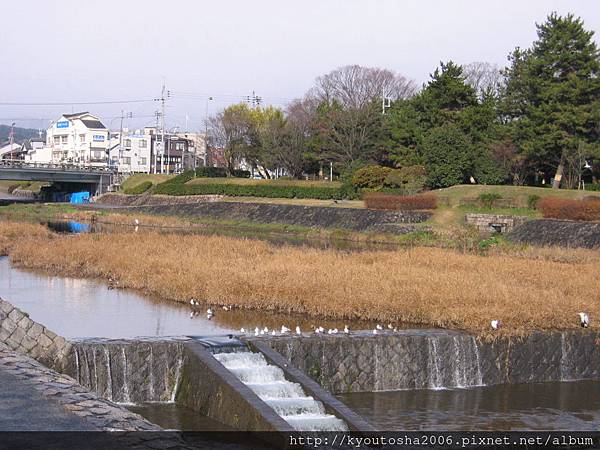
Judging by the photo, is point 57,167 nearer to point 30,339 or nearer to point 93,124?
point 93,124

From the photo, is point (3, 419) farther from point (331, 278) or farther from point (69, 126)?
point (69, 126)

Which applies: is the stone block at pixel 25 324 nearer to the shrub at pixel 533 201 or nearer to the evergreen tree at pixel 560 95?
the shrub at pixel 533 201

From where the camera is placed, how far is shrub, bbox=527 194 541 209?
155ft

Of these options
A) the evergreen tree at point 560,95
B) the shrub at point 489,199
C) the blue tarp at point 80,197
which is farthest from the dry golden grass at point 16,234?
the blue tarp at point 80,197

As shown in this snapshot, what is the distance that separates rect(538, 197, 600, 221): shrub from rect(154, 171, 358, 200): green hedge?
1804 centimetres

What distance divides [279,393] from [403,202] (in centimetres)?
3808

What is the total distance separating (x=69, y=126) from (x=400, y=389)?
112155mm

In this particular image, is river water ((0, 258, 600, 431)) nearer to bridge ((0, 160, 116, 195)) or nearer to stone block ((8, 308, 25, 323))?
stone block ((8, 308, 25, 323))

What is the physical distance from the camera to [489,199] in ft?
160

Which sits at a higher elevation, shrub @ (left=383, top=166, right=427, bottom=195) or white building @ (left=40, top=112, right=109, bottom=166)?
white building @ (left=40, top=112, right=109, bottom=166)

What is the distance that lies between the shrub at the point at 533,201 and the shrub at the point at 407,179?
31.1 ft

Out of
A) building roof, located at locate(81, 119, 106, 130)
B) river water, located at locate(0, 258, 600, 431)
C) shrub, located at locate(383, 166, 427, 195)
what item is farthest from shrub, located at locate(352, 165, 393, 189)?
building roof, located at locate(81, 119, 106, 130)

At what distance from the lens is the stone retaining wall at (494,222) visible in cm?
4544

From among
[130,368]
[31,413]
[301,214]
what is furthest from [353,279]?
[301,214]
